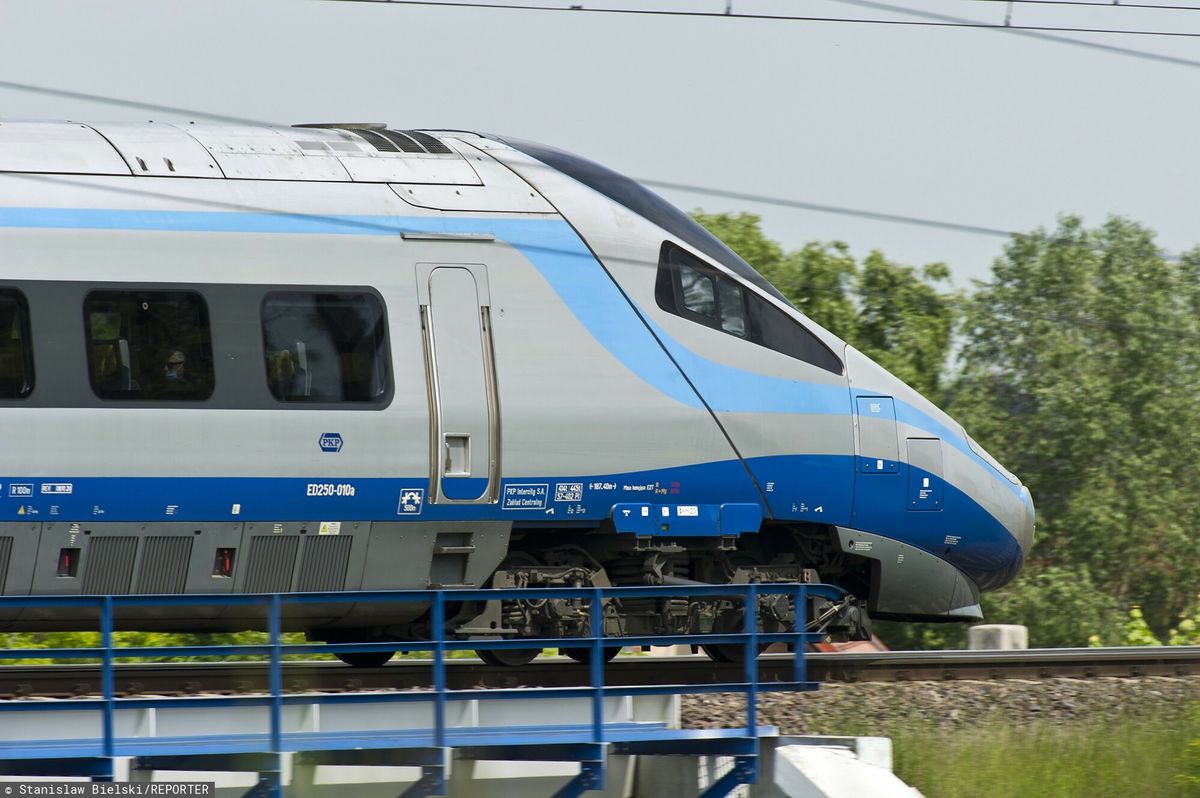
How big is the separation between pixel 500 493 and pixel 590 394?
96 centimetres

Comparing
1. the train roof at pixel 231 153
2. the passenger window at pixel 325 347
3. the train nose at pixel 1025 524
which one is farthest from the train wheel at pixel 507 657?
the train nose at pixel 1025 524

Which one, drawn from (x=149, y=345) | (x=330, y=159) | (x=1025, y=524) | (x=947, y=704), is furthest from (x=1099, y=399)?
(x=149, y=345)

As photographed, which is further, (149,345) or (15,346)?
(149,345)

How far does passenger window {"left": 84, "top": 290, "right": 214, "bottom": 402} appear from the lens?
10414 mm

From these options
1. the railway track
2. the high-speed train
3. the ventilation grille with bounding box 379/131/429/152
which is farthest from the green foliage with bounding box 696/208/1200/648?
the ventilation grille with bounding box 379/131/429/152

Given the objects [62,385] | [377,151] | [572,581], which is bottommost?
[572,581]

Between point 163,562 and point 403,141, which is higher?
point 403,141

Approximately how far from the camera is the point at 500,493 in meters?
11.1

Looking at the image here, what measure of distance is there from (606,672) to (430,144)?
4.26 meters

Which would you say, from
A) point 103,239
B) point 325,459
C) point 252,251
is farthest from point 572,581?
point 103,239

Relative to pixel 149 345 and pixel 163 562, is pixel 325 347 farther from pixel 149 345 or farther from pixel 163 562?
pixel 163 562

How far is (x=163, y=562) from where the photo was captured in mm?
10453

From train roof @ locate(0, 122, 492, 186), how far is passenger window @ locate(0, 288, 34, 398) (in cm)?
93

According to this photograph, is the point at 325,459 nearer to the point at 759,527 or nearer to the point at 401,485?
the point at 401,485
